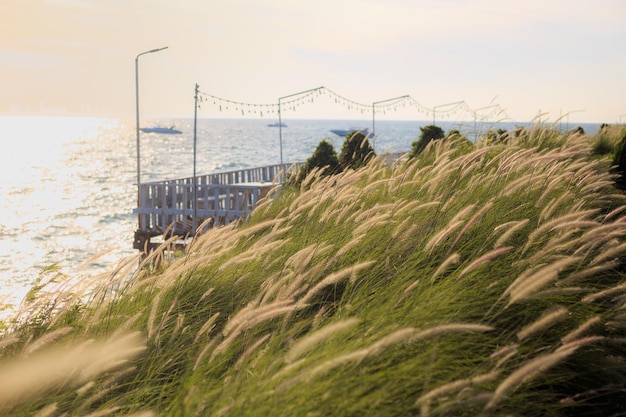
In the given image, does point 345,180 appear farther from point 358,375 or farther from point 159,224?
point 159,224

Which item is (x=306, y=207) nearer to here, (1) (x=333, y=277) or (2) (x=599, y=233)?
(2) (x=599, y=233)

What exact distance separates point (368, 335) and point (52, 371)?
1.10 m

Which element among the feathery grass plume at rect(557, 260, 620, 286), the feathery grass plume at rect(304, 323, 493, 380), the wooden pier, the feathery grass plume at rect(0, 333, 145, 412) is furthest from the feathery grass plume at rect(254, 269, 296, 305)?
the wooden pier

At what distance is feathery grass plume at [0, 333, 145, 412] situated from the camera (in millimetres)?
2480

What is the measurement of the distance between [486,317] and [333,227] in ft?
4.90

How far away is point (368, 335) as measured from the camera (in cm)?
248

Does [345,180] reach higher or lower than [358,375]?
higher

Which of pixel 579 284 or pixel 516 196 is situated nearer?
pixel 579 284

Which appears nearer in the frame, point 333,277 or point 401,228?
point 333,277

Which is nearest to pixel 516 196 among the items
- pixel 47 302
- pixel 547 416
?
pixel 547 416

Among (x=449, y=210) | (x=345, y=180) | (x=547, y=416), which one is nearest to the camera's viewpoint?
(x=547, y=416)

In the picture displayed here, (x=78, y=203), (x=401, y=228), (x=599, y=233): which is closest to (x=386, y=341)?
(x=599, y=233)

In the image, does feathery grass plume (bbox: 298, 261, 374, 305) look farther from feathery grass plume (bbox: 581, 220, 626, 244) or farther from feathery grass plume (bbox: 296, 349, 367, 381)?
feathery grass plume (bbox: 581, 220, 626, 244)

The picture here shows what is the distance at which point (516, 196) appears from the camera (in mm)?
4203
